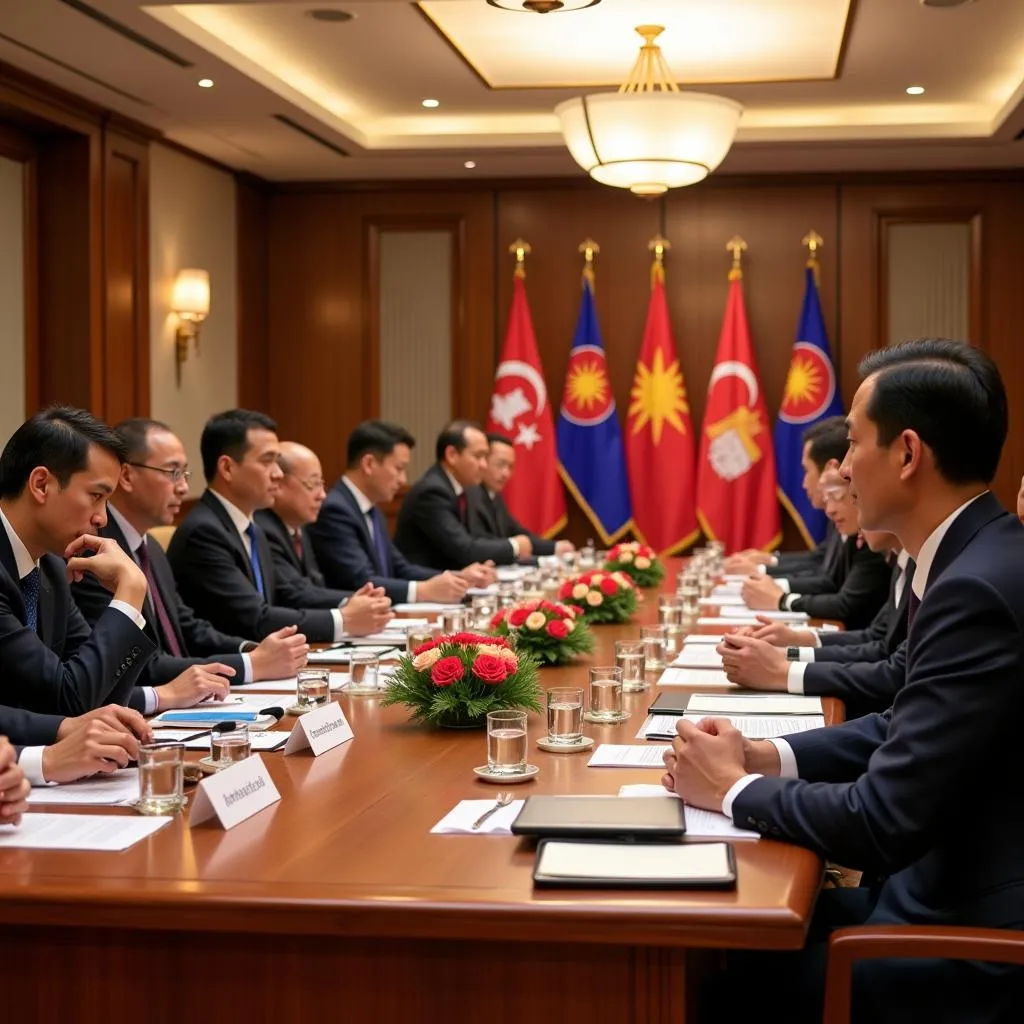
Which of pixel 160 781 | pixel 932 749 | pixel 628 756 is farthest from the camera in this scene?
pixel 628 756

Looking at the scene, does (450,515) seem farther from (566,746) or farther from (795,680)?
(566,746)

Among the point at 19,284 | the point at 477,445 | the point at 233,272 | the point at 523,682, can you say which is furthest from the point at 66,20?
the point at 523,682

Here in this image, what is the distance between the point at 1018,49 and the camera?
7.24 m

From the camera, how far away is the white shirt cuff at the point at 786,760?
237 cm

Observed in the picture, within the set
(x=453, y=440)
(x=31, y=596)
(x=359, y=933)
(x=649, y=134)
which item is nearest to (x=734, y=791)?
(x=359, y=933)

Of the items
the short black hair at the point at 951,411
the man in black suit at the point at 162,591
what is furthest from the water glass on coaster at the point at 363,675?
the short black hair at the point at 951,411

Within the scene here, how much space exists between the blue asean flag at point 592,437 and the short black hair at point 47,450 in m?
6.79

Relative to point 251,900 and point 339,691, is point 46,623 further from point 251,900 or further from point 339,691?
point 251,900

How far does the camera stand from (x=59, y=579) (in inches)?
126

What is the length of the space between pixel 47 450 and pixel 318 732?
0.91 metres

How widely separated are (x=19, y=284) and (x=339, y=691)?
4.89m

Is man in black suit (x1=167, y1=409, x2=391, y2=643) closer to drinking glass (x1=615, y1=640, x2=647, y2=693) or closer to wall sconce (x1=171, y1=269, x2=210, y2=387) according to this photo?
drinking glass (x1=615, y1=640, x2=647, y2=693)

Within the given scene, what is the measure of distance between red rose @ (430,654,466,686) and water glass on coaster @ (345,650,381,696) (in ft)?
1.85

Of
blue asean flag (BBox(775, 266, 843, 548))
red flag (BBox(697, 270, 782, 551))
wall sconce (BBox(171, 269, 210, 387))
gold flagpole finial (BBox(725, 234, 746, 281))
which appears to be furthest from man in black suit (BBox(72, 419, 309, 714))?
gold flagpole finial (BBox(725, 234, 746, 281))
